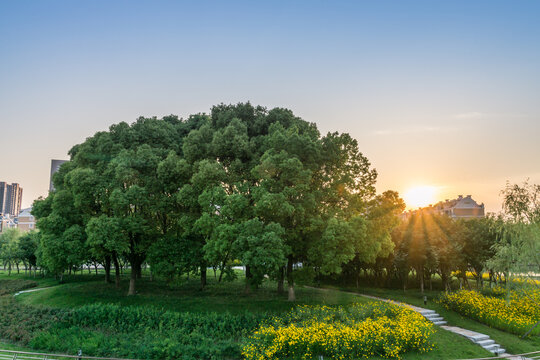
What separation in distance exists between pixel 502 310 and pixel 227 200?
16.5 m

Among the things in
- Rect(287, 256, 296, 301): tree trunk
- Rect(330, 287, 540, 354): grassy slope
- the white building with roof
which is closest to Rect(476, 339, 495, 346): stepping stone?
Rect(330, 287, 540, 354): grassy slope

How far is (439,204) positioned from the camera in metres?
87.5

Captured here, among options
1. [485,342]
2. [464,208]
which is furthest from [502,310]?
[464,208]

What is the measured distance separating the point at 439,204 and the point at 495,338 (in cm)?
7765

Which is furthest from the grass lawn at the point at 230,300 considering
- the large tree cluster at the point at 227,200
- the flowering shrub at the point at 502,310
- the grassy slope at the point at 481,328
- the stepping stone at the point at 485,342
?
the large tree cluster at the point at 227,200

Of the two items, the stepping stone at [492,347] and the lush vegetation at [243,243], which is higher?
the lush vegetation at [243,243]

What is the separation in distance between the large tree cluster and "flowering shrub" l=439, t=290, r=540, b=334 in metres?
5.22

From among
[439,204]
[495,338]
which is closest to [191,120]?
[495,338]

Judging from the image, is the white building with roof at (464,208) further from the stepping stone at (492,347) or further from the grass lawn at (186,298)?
the stepping stone at (492,347)

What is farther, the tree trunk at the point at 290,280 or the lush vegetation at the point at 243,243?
the tree trunk at the point at 290,280

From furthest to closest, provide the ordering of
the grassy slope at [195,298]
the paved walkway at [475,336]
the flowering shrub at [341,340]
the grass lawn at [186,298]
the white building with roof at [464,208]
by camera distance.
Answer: the white building with roof at [464,208] → the grass lawn at [186,298] → the grassy slope at [195,298] → the paved walkway at [475,336] → the flowering shrub at [341,340]

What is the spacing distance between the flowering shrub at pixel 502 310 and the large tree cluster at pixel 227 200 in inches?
206

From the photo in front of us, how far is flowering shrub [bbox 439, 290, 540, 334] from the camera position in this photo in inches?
706

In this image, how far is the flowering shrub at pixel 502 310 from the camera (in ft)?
58.8
